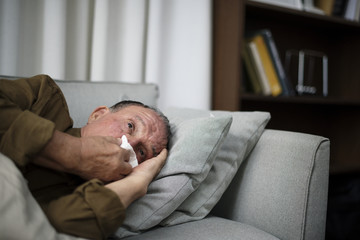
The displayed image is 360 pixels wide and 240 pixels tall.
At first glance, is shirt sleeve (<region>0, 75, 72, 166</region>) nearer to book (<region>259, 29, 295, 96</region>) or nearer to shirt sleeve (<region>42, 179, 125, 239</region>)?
shirt sleeve (<region>42, 179, 125, 239</region>)

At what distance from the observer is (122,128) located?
0.96 m

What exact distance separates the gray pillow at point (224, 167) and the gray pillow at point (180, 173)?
0.07 metres

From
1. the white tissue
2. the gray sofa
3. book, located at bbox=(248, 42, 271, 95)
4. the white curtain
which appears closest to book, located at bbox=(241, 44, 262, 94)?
book, located at bbox=(248, 42, 271, 95)

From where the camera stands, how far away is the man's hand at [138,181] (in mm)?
804

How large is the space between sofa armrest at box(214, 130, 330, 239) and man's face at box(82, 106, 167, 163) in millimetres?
312

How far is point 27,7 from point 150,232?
1.10 meters

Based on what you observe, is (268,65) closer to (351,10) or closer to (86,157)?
(351,10)

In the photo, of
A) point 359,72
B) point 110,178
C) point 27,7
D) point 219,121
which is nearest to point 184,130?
point 219,121

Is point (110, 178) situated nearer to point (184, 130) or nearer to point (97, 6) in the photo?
point (184, 130)

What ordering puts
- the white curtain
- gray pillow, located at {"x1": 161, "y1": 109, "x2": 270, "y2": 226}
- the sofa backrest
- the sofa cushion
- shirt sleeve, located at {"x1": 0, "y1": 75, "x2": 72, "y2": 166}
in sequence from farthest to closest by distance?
the white curtain → the sofa backrest → gray pillow, located at {"x1": 161, "y1": 109, "x2": 270, "y2": 226} → the sofa cushion → shirt sleeve, located at {"x1": 0, "y1": 75, "x2": 72, "y2": 166}

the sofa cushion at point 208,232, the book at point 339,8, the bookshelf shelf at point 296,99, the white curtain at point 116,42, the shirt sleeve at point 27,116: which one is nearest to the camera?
the shirt sleeve at point 27,116

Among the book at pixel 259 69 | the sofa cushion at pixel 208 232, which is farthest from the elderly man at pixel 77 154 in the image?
the book at pixel 259 69

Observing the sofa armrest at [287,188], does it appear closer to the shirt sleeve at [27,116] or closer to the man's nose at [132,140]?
the man's nose at [132,140]

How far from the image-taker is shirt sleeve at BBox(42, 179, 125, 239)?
73cm
